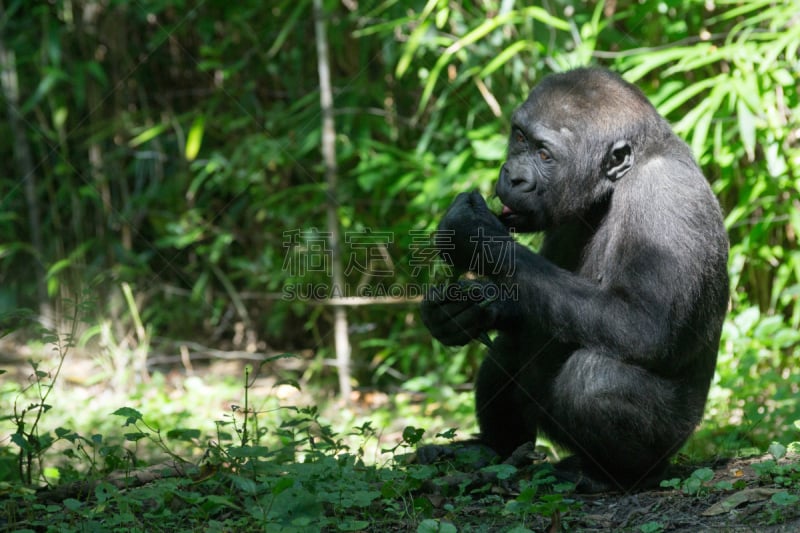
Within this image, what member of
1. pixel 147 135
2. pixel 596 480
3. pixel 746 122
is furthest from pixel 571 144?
pixel 147 135

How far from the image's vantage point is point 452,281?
3949 mm

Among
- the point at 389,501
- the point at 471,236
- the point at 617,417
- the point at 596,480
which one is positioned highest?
the point at 471,236

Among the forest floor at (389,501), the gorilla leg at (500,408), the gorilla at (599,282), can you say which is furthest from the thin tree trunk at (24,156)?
the gorilla at (599,282)

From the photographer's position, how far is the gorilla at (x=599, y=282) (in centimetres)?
347

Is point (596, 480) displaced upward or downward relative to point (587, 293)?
downward

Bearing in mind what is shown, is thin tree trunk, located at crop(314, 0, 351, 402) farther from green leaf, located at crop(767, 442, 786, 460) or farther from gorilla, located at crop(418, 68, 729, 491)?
green leaf, located at crop(767, 442, 786, 460)

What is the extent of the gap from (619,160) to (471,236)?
2.49 feet

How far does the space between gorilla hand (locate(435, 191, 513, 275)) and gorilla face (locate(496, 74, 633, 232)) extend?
0.23m

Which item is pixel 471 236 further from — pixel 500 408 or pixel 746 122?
pixel 746 122

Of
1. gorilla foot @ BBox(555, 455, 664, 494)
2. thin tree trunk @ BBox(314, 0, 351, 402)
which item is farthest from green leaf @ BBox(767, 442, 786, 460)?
thin tree trunk @ BBox(314, 0, 351, 402)

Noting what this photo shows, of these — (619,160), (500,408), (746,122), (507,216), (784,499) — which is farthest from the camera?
(746,122)

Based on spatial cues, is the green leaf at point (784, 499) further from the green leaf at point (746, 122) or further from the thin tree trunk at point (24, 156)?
the thin tree trunk at point (24, 156)

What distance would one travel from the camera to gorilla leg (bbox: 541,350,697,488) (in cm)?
349

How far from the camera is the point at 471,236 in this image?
360 centimetres
